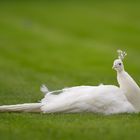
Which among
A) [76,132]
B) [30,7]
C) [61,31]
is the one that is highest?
[30,7]

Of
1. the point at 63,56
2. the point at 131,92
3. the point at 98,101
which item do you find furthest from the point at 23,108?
the point at 63,56

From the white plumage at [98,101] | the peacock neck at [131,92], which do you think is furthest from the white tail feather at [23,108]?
the peacock neck at [131,92]

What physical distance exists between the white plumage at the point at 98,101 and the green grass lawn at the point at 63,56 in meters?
0.18

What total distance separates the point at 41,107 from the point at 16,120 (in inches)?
30.5

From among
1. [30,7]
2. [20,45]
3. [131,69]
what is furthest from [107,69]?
[30,7]

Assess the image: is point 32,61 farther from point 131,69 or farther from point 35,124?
point 35,124

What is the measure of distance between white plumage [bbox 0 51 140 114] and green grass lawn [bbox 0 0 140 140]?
0.58ft

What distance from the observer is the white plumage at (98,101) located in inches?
416

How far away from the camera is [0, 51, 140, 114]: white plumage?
1055 centimetres

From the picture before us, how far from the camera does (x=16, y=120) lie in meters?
10.4

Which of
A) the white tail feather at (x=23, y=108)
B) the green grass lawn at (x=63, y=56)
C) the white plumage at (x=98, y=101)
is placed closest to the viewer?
Result: the green grass lawn at (x=63, y=56)

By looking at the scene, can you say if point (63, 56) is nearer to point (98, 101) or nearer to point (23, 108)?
point (23, 108)

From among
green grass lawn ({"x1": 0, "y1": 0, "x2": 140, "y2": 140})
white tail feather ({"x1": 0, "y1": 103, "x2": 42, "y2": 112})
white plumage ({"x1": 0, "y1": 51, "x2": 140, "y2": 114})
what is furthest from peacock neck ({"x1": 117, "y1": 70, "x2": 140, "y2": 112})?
white tail feather ({"x1": 0, "y1": 103, "x2": 42, "y2": 112})

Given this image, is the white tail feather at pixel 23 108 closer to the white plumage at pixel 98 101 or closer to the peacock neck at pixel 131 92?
the white plumage at pixel 98 101
